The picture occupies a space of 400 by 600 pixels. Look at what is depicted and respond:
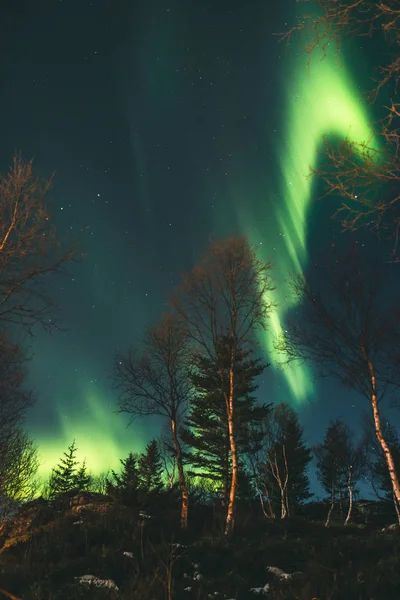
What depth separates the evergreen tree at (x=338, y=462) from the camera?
37594 mm

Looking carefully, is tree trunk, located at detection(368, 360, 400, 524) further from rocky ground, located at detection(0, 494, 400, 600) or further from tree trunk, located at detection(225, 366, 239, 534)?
tree trunk, located at detection(225, 366, 239, 534)

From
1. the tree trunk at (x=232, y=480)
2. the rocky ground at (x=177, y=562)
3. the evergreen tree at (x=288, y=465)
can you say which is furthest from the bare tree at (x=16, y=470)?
the evergreen tree at (x=288, y=465)

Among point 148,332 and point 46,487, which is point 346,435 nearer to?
point 148,332

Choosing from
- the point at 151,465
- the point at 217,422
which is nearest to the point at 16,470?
the point at 217,422

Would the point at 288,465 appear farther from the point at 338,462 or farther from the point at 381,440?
the point at 381,440

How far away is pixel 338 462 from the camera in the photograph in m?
38.0

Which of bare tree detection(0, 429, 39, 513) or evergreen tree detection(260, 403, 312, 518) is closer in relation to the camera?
bare tree detection(0, 429, 39, 513)

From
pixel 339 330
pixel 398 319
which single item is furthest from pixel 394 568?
pixel 398 319

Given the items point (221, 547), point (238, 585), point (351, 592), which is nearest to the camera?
point (351, 592)

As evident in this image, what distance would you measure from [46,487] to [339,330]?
6453cm

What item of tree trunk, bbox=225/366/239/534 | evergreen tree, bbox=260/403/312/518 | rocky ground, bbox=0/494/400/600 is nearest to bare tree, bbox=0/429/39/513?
rocky ground, bbox=0/494/400/600

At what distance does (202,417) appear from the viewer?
2934 cm

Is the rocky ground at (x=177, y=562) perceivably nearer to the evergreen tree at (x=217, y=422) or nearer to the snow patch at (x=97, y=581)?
the snow patch at (x=97, y=581)

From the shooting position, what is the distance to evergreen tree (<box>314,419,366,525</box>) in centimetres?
3759
